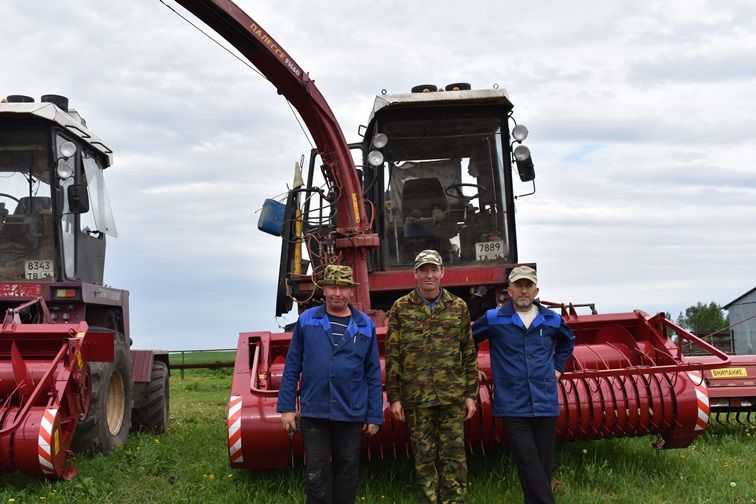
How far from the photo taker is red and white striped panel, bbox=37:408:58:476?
5.14 meters

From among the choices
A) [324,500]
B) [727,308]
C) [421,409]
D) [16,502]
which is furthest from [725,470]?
[727,308]

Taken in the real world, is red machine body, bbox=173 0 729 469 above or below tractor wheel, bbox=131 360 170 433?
above

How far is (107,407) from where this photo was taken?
23.2 feet

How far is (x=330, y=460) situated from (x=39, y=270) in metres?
4.11

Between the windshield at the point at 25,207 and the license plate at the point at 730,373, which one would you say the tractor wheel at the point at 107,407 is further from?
the license plate at the point at 730,373

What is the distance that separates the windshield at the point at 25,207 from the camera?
711 centimetres

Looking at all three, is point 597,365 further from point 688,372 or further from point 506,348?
point 506,348

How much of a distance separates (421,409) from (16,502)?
2.78 meters

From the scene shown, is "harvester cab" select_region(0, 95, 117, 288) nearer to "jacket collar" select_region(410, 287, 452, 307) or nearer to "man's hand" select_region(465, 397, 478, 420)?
"jacket collar" select_region(410, 287, 452, 307)

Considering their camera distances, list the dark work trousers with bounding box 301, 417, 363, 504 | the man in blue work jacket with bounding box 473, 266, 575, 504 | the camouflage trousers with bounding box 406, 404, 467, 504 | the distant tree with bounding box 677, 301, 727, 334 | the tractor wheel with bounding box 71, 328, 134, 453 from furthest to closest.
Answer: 1. the distant tree with bounding box 677, 301, 727, 334
2. the tractor wheel with bounding box 71, 328, 134, 453
3. the man in blue work jacket with bounding box 473, 266, 575, 504
4. the camouflage trousers with bounding box 406, 404, 467, 504
5. the dark work trousers with bounding box 301, 417, 363, 504

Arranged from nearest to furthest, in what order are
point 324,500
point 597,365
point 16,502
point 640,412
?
point 324,500, point 16,502, point 640,412, point 597,365


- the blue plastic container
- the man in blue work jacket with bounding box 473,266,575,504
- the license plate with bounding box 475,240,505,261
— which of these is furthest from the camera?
the blue plastic container

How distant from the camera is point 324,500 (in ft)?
13.7

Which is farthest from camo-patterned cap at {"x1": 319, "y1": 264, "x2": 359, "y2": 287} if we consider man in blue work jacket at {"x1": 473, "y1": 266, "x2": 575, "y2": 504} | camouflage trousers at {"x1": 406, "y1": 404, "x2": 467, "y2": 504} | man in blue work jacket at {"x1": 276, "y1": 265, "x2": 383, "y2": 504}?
man in blue work jacket at {"x1": 473, "y1": 266, "x2": 575, "y2": 504}
